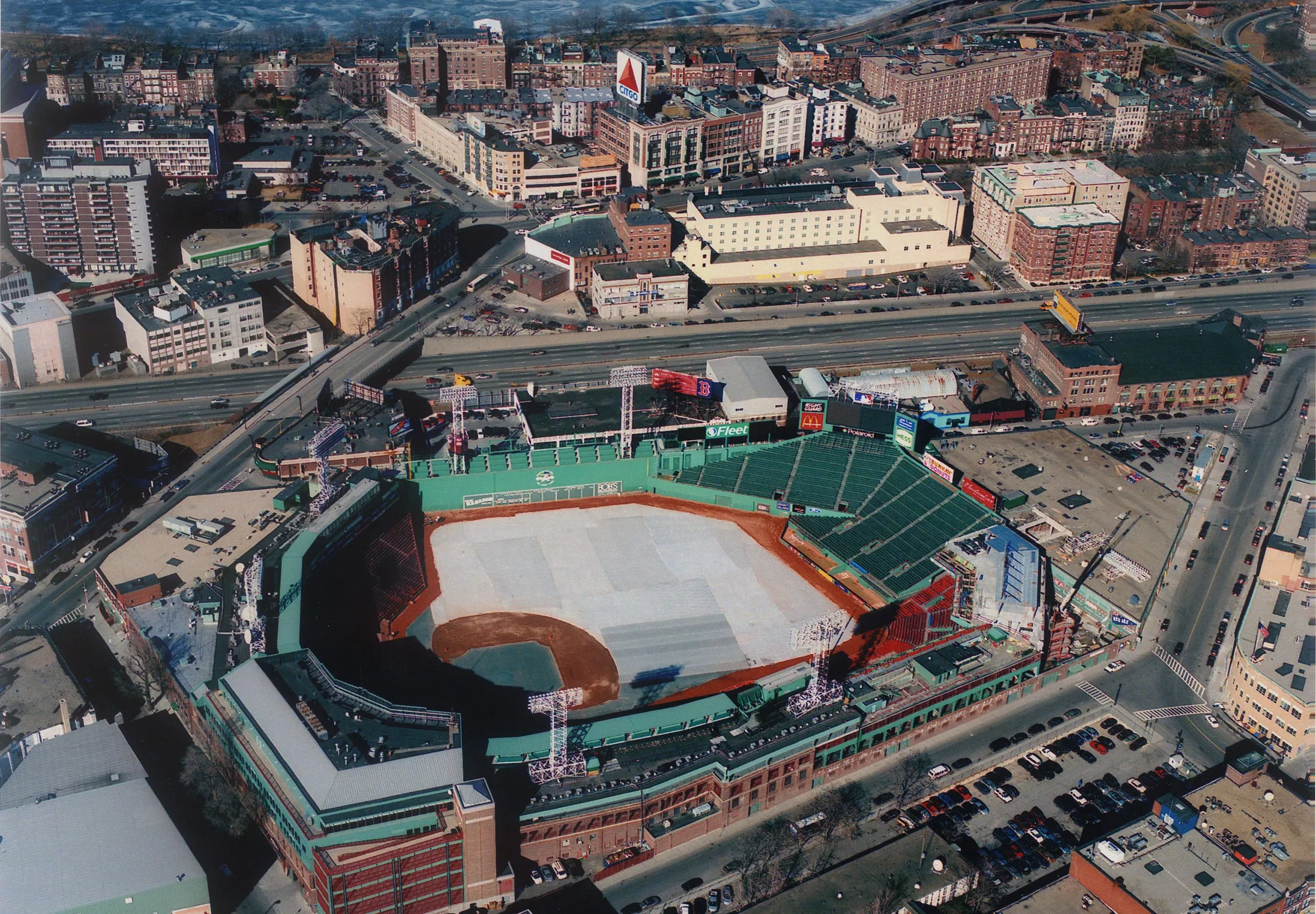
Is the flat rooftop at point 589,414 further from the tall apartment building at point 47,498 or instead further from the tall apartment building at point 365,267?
the tall apartment building at point 47,498

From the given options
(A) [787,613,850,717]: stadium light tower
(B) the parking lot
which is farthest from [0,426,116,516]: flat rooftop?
(B) the parking lot

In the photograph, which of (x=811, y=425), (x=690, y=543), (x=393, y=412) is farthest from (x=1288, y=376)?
(x=393, y=412)

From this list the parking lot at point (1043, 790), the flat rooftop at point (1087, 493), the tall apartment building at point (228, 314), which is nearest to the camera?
the parking lot at point (1043, 790)

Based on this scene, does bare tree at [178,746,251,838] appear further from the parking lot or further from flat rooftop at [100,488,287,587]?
the parking lot

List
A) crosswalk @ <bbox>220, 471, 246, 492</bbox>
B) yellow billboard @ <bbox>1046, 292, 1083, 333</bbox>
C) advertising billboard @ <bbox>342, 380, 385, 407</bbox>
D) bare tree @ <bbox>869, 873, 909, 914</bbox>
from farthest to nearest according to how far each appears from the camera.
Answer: yellow billboard @ <bbox>1046, 292, 1083, 333</bbox>, advertising billboard @ <bbox>342, 380, 385, 407</bbox>, crosswalk @ <bbox>220, 471, 246, 492</bbox>, bare tree @ <bbox>869, 873, 909, 914</bbox>

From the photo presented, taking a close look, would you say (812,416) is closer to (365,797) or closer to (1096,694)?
(1096,694)

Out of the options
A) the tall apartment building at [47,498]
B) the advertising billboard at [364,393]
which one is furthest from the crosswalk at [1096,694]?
the tall apartment building at [47,498]
